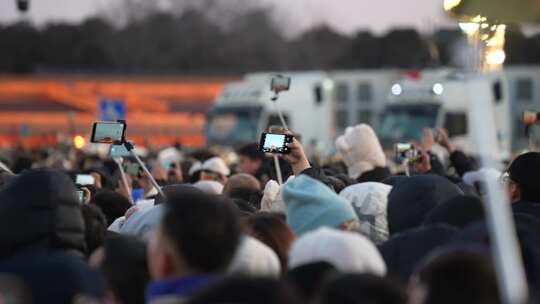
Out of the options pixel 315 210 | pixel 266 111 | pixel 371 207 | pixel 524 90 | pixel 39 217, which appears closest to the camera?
pixel 39 217

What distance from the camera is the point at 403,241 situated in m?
7.61

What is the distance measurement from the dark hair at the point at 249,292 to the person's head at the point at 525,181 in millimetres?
4619

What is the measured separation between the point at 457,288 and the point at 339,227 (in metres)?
2.59

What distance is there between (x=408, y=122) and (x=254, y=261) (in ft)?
109

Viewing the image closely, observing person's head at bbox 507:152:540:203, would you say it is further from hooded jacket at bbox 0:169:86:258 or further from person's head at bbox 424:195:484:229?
hooded jacket at bbox 0:169:86:258

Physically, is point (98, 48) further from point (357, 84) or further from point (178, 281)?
point (178, 281)

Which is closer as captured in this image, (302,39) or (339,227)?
(339,227)

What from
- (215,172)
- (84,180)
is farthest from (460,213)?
(215,172)

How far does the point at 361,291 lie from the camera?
226 inches

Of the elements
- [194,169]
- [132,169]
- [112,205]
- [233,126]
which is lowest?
[233,126]

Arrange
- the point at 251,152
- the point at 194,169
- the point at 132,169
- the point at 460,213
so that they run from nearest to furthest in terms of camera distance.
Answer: the point at 460,213 → the point at 132,169 → the point at 251,152 → the point at 194,169

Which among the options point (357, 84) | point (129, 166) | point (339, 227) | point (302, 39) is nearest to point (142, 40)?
point (302, 39)

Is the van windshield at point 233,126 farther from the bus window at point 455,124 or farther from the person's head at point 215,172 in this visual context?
the person's head at point 215,172

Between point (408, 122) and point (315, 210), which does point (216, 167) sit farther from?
point (408, 122)
